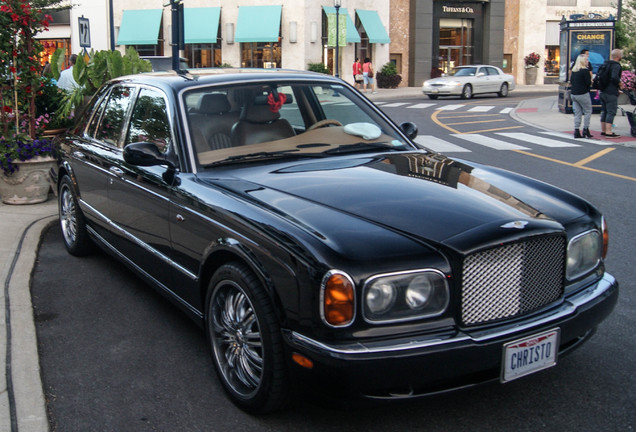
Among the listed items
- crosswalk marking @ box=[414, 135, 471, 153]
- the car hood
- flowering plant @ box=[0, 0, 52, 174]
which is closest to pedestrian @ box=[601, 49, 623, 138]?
crosswalk marking @ box=[414, 135, 471, 153]

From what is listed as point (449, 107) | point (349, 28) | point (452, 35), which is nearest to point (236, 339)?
point (449, 107)

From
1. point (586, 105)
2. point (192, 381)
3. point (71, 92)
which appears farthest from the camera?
point (586, 105)

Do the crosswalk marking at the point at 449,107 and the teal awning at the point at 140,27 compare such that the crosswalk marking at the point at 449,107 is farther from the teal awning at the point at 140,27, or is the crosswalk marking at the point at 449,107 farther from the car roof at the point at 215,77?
the car roof at the point at 215,77

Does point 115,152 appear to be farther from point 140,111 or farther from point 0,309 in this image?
point 0,309

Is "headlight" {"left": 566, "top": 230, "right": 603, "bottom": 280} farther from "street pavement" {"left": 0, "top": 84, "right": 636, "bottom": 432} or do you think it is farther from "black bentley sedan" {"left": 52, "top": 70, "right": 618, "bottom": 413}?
"street pavement" {"left": 0, "top": 84, "right": 636, "bottom": 432}

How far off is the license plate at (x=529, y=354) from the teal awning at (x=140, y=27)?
137 ft

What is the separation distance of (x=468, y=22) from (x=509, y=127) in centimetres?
3265

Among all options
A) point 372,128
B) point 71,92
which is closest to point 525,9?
point 71,92

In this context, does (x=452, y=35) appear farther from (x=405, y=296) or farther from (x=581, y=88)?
(x=405, y=296)

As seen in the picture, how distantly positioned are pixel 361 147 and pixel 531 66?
4964 centimetres

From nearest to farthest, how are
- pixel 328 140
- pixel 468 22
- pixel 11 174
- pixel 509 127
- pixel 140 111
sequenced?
pixel 328 140 < pixel 140 111 < pixel 11 174 < pixel 509 127 < pixel 468 22

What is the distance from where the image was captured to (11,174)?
336 inches

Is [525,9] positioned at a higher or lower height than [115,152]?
higher

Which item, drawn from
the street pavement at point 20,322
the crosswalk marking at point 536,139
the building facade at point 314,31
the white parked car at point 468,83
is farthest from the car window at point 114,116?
the building facade at point 314,31
